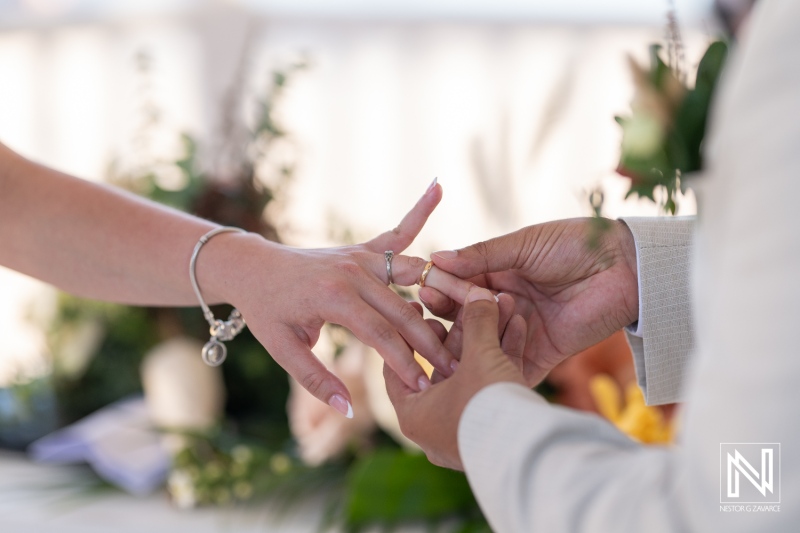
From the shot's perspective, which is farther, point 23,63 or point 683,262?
point 23,63

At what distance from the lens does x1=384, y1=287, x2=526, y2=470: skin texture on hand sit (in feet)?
2.02

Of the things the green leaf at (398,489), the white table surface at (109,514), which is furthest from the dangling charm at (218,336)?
the white table surface at (109,514)

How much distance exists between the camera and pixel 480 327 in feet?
2.26

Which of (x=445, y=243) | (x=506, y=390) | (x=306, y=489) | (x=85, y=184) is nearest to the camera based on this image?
(x=506, y=390)

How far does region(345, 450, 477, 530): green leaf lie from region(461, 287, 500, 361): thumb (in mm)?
526

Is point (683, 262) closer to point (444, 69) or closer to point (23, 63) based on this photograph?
point (444, 69)

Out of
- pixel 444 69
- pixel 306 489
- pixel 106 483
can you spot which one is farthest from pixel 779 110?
pixel 444 69

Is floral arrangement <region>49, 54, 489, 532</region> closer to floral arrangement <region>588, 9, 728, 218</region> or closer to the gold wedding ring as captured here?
the gold wedding ring

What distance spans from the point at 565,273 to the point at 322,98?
4.15ft

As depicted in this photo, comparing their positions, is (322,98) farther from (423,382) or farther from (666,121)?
(666,121)

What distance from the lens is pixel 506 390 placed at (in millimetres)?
586

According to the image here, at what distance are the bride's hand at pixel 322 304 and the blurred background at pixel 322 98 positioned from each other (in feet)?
2.37

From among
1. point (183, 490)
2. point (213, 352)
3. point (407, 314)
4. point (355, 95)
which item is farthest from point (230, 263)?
point (355, 95)

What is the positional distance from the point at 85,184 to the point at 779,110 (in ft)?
2.64
